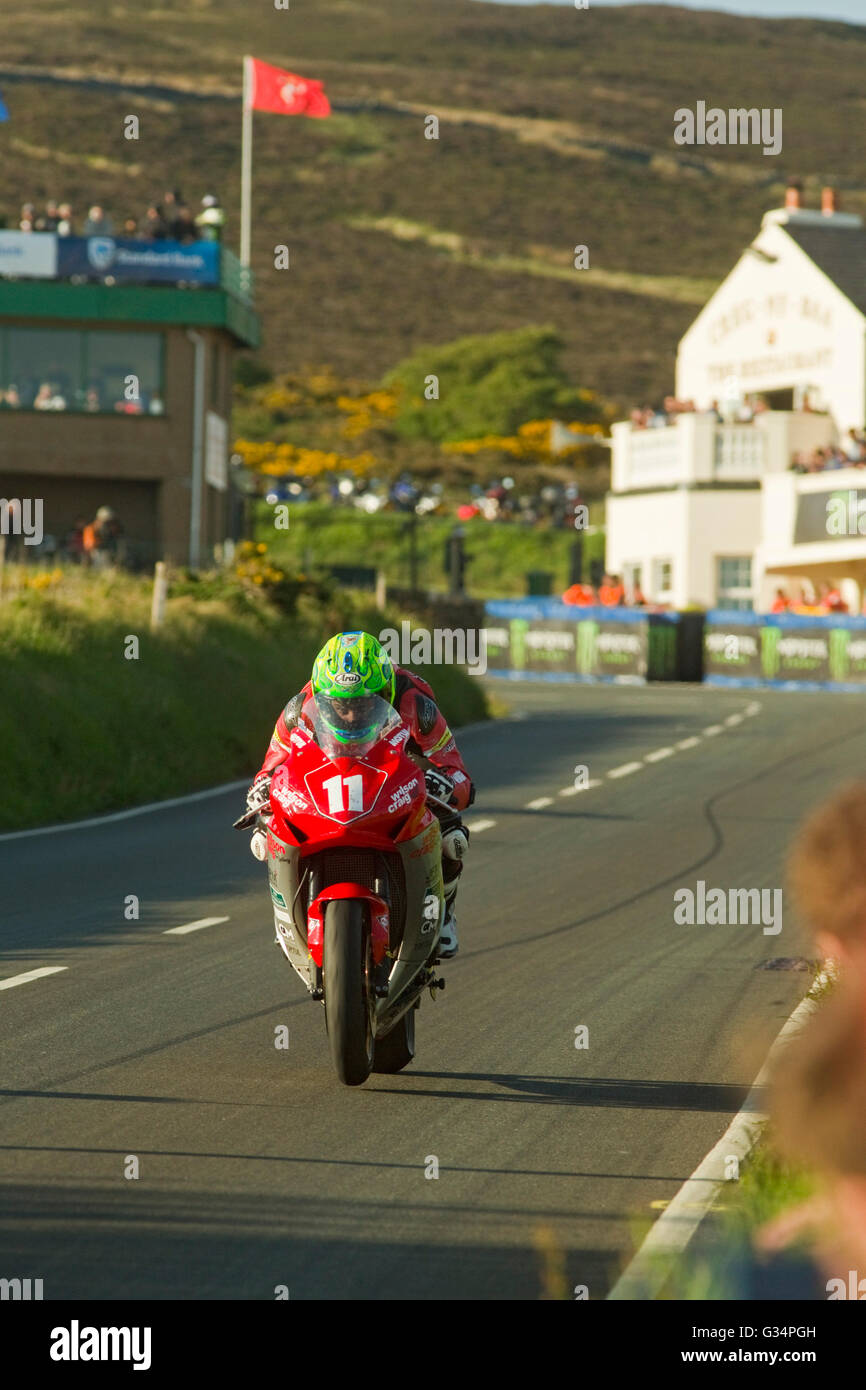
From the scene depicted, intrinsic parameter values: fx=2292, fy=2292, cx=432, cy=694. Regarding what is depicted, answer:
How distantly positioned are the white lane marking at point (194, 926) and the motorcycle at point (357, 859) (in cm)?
439

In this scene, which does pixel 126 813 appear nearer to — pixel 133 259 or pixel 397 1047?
pixel 397 1047

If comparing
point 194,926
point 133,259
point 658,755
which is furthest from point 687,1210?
point 133,259

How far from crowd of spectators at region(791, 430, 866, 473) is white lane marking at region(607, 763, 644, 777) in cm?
2914

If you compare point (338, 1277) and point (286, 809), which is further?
point (286, 809)

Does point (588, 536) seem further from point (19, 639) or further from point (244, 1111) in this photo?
point (244, 1111)

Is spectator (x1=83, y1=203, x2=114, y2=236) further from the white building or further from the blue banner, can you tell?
the white building

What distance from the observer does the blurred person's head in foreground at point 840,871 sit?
9.66 feet

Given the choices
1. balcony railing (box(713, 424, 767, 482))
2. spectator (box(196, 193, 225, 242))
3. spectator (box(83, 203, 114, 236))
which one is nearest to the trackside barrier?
spectator (box(196, 193, 225, 242))

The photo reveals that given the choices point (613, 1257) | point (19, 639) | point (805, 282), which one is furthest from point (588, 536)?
point (613, 1257)

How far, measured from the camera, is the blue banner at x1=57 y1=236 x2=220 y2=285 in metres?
48.3

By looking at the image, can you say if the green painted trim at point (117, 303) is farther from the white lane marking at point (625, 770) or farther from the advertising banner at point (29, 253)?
the white lane marking at point (625, 770)

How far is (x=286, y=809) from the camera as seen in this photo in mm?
8156

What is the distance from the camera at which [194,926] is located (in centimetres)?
1298
